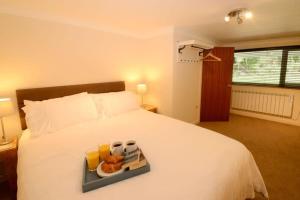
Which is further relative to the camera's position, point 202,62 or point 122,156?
point 202,62

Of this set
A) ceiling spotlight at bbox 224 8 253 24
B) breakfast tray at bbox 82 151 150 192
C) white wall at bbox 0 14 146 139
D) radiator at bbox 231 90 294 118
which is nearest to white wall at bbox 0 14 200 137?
white wall at bbox 0 14 146 139

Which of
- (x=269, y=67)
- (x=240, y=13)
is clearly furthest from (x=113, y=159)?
(x=269, y=67)

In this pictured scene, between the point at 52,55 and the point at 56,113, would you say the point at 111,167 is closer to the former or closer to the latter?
the point at 56,113

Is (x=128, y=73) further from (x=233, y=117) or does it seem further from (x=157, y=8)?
(x=233, y=117)

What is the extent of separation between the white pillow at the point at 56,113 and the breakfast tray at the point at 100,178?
3.14 feet

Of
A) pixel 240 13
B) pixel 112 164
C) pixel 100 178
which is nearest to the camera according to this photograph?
pixel 100 178

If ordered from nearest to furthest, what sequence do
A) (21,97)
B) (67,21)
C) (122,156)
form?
Result: (122,156) < (21,97) < (67,21)

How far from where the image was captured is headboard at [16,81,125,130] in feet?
6.48

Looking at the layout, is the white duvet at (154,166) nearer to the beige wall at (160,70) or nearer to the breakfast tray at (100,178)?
the breakfast tray at (100,178)

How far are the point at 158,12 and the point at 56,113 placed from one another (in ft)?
5.89

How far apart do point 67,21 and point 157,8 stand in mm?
1313

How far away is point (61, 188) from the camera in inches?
38.2

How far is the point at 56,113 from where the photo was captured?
1.86 metres

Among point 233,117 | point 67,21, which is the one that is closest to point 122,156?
point 67,21
